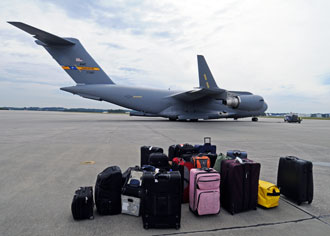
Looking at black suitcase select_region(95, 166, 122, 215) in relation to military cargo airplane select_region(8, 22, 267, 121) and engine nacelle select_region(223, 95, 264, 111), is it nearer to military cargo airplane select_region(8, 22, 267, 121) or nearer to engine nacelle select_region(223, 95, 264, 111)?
military cargo airplane select_region(8, 22, 267, 121)

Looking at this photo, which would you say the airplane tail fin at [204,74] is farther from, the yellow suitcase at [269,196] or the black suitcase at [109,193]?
the black suitcase at [109,193]

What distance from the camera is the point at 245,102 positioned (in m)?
20.3

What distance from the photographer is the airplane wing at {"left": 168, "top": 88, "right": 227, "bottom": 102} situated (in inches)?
738

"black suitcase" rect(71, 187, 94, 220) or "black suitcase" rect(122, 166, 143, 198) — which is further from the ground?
"black suitcase" rect(122, 166, 143, 198)

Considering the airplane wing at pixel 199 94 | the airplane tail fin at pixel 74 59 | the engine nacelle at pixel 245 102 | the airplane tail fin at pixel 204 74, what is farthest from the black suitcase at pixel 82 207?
the engine nacelle at pixel 245 102

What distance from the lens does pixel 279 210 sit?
3.04 m

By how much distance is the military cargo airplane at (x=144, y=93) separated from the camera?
1841 cm

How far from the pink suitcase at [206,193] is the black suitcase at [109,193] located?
3.59 feet

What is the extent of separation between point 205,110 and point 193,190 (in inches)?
805

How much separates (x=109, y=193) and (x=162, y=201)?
0.79 m

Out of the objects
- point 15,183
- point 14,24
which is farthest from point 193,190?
point 14,24

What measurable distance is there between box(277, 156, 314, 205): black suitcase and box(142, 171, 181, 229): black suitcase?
201 cm

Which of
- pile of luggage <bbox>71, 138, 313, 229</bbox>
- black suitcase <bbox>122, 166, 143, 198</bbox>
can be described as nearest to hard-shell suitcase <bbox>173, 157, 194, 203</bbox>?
pile of luggage <bbox>71, 138, 313, 229</bbox>

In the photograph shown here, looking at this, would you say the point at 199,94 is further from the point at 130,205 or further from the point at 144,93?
the point at 130,205
